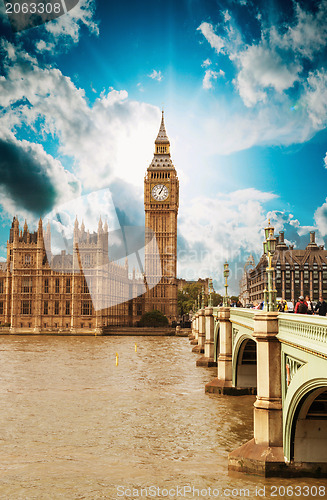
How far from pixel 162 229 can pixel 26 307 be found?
3578 cm

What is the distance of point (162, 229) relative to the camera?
122688 mm

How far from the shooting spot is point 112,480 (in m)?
14.4

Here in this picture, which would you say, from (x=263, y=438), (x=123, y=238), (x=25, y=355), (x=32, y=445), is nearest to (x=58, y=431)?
(x=32, y=445)

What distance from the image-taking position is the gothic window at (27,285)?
105 metres

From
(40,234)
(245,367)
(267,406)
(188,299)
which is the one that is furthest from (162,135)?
(267,406)

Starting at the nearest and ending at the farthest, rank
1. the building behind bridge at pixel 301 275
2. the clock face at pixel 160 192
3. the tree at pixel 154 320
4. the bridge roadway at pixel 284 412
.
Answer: the bridge roadway at pixel 284 412 → the tree at pixel 154 320 → the building behind bridge at pixel 301 275 → the clock face at pixel 160 192

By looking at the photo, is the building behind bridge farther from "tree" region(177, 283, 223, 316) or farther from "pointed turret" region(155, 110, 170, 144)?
"pointed turret" region(155, 110, 170, 144)

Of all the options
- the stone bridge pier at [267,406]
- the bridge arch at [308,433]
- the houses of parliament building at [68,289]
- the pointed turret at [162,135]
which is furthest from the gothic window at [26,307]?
the bridge arch at [308,433]

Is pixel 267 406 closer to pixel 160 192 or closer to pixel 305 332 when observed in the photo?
pixel 305 332

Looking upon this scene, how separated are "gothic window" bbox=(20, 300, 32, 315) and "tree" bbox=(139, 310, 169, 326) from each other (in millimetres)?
21263

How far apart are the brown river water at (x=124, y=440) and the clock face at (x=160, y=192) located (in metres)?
92.1

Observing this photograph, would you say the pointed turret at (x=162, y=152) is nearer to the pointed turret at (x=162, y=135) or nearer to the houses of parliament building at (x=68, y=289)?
the pointed turret at (x=162, y=135)

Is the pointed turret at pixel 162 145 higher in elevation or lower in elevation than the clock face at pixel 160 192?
higher

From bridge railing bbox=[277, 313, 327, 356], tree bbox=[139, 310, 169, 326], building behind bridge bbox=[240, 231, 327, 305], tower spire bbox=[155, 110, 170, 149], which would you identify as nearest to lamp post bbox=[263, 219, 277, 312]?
bridge railing bbox=[277, 313, 327, 356]
